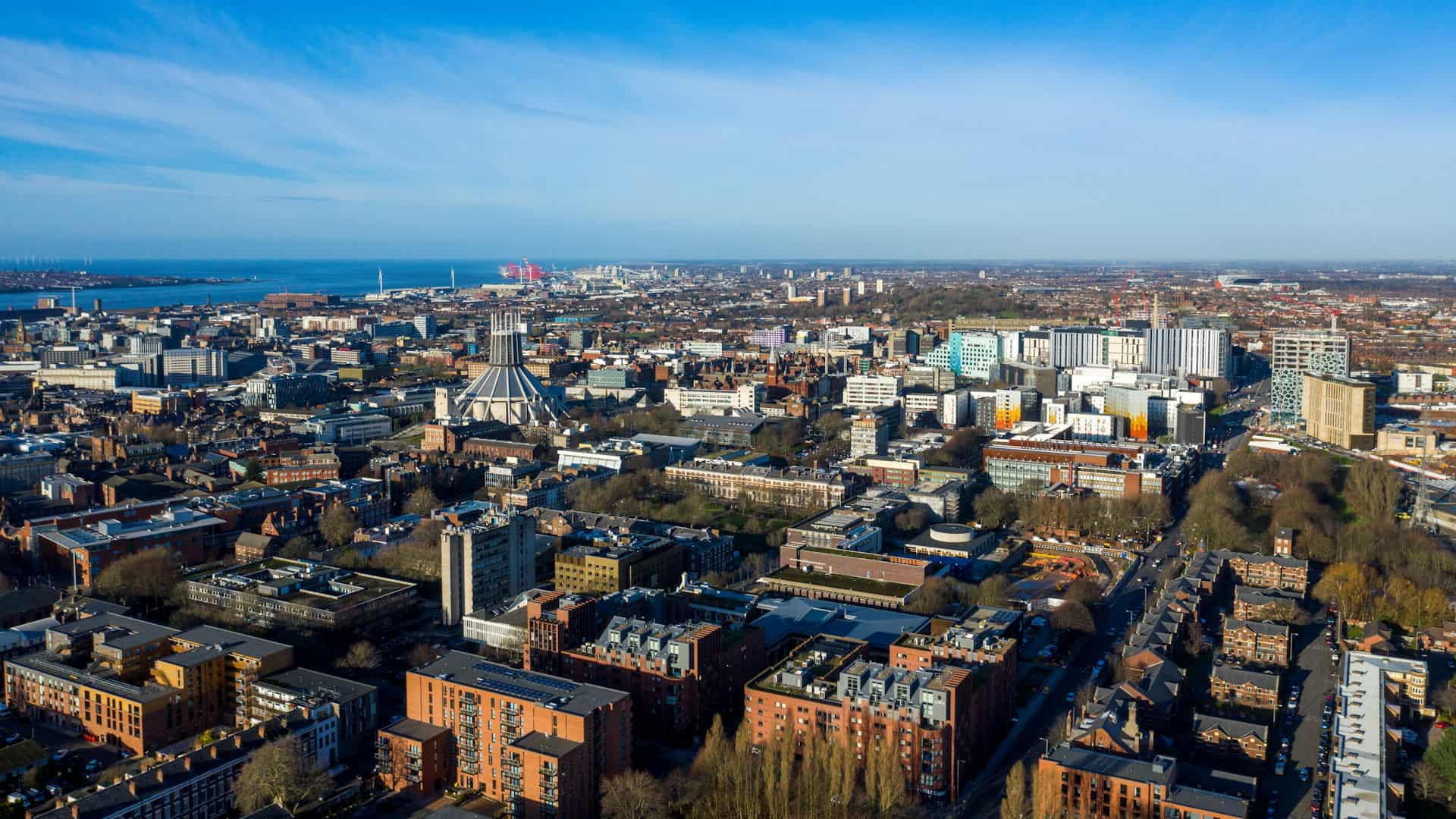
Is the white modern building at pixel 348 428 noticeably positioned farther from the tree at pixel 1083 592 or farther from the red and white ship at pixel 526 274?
the red and white ship at pixel 526 274

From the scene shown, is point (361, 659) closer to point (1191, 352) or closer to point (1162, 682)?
point (1162, 682)

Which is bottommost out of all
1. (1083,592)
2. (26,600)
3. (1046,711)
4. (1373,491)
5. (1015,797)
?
(1046,711)

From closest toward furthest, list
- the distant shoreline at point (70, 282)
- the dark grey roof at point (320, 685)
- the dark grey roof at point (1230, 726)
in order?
the dark grey roof at point (1230, 726)
the dark grey roof at point (320, 685)
the distant shoreline at point (70, 282)

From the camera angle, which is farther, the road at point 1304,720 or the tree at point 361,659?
the tree at point 361,659

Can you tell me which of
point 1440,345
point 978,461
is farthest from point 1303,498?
point 1440,345

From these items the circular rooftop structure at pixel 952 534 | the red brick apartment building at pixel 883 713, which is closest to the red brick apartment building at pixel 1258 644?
the red brick apartment building at pixel 883 713

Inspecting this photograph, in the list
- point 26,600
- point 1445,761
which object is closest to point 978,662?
point 1445,761

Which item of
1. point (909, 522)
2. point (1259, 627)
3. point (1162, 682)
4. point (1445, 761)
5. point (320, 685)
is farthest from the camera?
point (909, 522)
